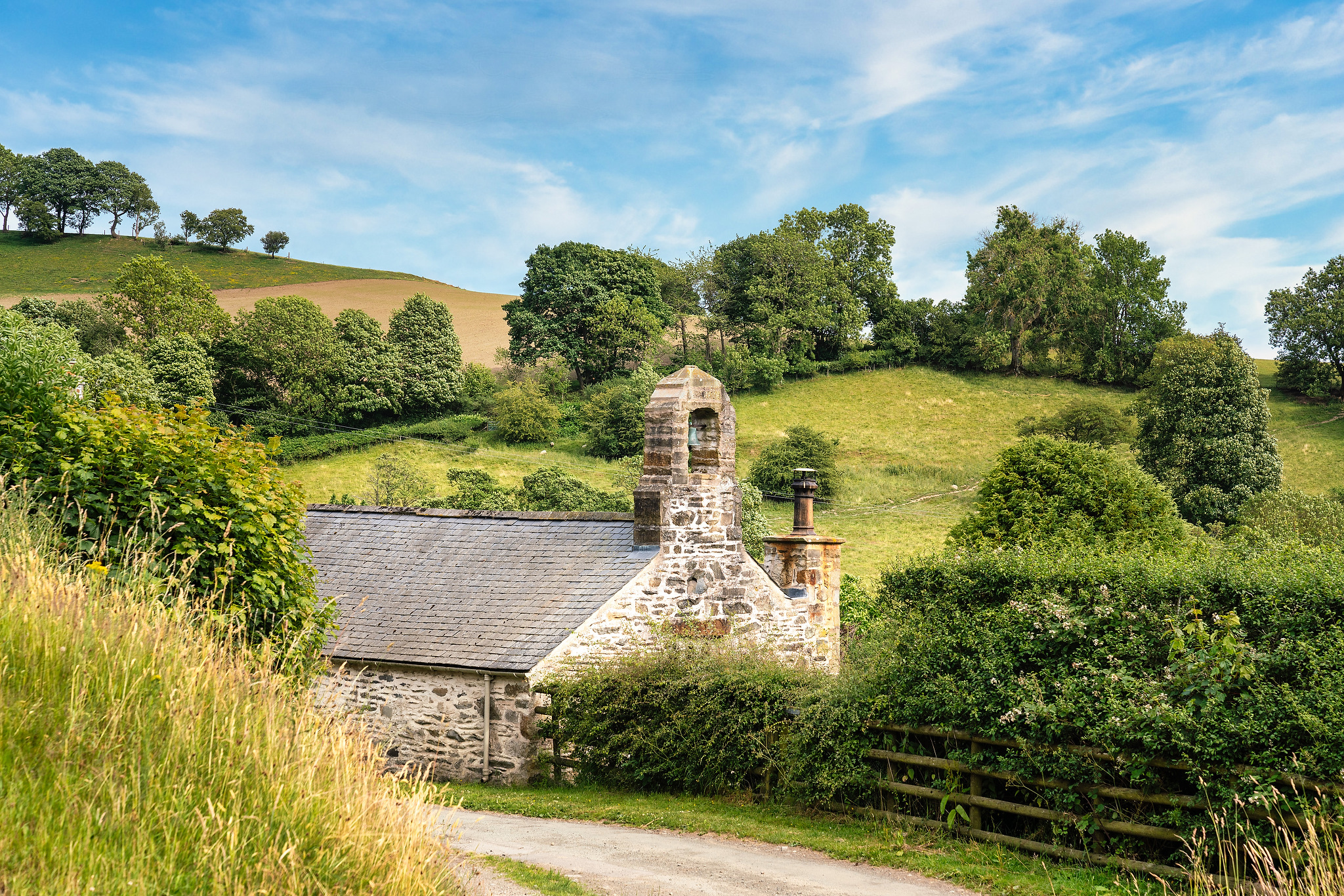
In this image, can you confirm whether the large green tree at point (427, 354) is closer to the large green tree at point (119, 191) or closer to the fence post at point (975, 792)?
the large green tree at point (119, 191)


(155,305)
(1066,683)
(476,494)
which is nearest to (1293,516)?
(476,494)

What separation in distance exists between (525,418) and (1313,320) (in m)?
48.4

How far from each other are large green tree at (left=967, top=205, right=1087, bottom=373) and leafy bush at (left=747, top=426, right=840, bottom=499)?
82.2ft

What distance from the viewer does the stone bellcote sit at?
1493cm

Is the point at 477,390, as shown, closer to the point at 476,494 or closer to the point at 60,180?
the point at 476,494

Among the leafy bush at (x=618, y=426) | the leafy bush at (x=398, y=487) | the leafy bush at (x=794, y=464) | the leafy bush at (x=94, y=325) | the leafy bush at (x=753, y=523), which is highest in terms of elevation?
the leafy bush at (x=94, y=325)

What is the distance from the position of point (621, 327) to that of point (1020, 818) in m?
52.0

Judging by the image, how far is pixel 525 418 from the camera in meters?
49.9

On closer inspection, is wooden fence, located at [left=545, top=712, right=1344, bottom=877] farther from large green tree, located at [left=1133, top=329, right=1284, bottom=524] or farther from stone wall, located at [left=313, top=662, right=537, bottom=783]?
large green tree, located at [left=1133, top=329, right=1284, bottom=524]

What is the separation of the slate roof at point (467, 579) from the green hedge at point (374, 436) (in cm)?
2927

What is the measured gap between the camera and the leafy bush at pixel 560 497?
33.1 meters

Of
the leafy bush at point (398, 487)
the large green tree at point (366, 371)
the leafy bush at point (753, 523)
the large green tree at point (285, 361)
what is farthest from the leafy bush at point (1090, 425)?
the large green tree at point (285, 361)

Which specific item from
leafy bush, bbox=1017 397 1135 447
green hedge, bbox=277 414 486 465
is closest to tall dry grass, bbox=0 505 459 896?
green hedge, bbox=277 414 486 465

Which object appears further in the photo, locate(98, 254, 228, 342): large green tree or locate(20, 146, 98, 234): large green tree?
locate(20, 146, 98, 234): large green tree
